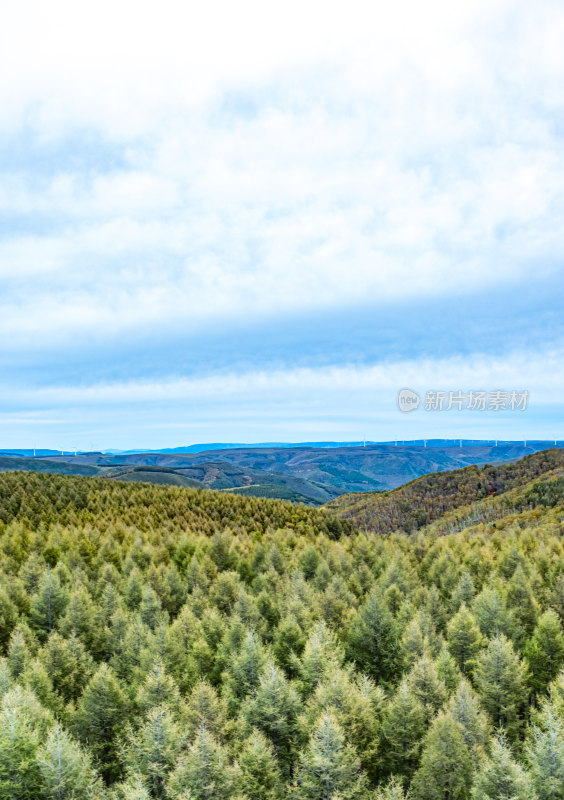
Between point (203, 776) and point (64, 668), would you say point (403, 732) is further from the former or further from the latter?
point (64, 668)

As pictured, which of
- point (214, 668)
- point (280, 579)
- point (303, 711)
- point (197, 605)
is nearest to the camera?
point (303, 711)

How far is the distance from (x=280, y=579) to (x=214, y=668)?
1647 cm

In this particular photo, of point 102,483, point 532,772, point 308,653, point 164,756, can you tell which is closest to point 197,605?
point 308,653

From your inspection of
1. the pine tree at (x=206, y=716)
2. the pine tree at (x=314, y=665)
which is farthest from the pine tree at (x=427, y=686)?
the pine tree at (x=206, y=716)

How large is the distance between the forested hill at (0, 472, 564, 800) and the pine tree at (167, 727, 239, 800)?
1.8 inches

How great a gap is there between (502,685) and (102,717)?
19.9 metres

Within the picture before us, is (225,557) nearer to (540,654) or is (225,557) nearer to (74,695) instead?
(74,695)

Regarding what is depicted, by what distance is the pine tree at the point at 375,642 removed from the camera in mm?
31812

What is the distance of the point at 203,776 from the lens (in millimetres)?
15461

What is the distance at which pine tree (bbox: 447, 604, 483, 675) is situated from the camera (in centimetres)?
3116

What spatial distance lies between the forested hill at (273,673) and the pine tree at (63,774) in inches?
2.5

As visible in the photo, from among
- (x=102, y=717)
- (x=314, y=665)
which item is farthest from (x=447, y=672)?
(x=102, y=717)

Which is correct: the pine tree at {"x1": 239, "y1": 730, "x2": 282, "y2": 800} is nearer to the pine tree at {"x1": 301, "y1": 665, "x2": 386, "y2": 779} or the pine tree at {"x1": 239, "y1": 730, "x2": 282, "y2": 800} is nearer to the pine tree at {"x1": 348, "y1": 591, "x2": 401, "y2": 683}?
the pine tree at {"x1": 301, "y1": 665, "x2": 386, "y2": 779}

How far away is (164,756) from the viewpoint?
56.2 feet
